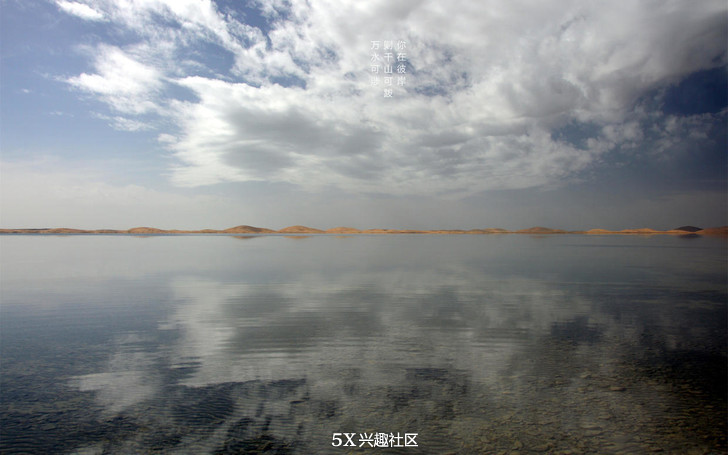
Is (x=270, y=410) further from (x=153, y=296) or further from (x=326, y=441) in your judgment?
(x=153, y=296)

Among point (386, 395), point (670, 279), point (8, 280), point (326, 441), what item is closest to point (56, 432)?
point (326, 441)

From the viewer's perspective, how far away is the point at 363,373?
23.5 feet

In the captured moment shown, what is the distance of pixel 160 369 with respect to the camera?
745 cm

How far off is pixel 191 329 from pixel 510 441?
8.46 m

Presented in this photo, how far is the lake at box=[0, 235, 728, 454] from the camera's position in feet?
16.9

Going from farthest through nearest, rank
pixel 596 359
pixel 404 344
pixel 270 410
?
pixel 404 344 → pixel 596 359 → pixel 270 410

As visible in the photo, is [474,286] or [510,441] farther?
[474,286]

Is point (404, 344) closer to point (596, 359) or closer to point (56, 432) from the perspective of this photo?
point (596, 359)

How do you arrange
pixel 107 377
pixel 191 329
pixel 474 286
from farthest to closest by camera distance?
pixel 474 286 → pixel 191 329 → pixel 107 377

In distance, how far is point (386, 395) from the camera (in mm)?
6285

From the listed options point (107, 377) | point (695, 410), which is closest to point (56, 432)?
point (107, 377)

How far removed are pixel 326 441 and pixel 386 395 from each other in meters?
1.49

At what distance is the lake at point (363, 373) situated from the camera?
16.9ft

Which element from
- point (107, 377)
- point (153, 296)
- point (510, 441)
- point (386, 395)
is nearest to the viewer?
point (510, 441)
